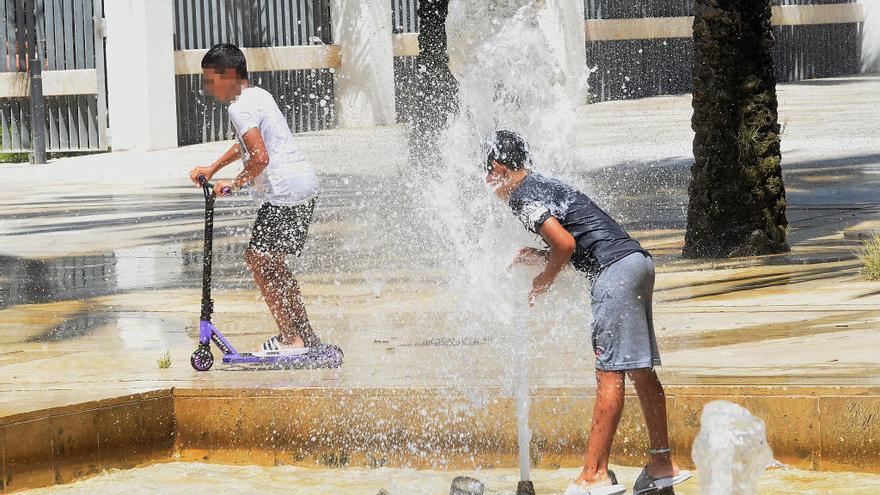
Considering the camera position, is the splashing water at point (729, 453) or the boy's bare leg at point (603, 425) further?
the boy's bare leg at point (603, 425)

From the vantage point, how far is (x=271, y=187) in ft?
25.5

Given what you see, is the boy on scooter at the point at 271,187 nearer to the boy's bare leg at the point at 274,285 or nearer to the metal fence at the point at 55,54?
the boy's bare leg at the point at 274,285

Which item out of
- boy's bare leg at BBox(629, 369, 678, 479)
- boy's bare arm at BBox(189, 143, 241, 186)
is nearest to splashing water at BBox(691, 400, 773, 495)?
boy's bare leg at BBox(629, 369, 678, 479)

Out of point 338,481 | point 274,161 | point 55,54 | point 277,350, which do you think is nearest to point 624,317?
point 338,481

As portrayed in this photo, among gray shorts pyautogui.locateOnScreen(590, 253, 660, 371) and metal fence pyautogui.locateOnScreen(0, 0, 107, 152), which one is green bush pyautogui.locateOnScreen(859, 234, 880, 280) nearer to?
gray shorts pyautogui.locateOnScreen(590, 253, 660, 371)

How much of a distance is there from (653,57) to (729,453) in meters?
28.3

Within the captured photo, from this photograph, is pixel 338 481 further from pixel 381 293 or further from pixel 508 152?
pixel 381 293

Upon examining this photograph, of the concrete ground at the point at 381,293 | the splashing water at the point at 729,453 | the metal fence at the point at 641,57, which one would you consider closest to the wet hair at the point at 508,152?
the concrete ground at the point at 381,293

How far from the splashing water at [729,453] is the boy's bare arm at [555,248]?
30.5 inches

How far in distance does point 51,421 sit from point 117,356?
1.63 meters

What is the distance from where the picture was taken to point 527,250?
6.02 meters

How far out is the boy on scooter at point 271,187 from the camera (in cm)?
773

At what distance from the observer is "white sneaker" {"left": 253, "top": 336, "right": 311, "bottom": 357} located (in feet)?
25.3

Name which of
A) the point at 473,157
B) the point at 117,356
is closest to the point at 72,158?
the point at 473,157
